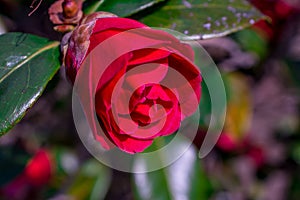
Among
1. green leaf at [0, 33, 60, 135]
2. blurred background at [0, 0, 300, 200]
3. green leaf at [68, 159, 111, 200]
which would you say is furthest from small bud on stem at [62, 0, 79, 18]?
green leaf at [68, 159, 111, 200]

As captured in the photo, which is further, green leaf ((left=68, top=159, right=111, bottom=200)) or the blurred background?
green leaf ((left=68, top=159, right=111, bottom=200))

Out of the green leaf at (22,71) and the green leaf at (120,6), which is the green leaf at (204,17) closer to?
the green leaf at (120,6)

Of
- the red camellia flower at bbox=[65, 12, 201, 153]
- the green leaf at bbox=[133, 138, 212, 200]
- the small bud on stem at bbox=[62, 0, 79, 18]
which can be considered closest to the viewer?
the red camellia flower at bbox=[65, 12, 201, 153]

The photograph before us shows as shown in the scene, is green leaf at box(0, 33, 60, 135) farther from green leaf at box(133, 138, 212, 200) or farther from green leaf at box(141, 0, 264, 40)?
green leaf at box(133, 138, 212, 200)

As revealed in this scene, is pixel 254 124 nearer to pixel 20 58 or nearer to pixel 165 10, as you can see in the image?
pixel 165 10

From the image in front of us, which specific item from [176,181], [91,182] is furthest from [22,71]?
[91,182]

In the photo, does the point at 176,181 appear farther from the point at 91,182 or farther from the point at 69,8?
the point at 69,8

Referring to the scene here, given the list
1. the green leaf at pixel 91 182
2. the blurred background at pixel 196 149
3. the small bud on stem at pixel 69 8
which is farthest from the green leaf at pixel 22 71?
the green leaf at pixel 91 182
